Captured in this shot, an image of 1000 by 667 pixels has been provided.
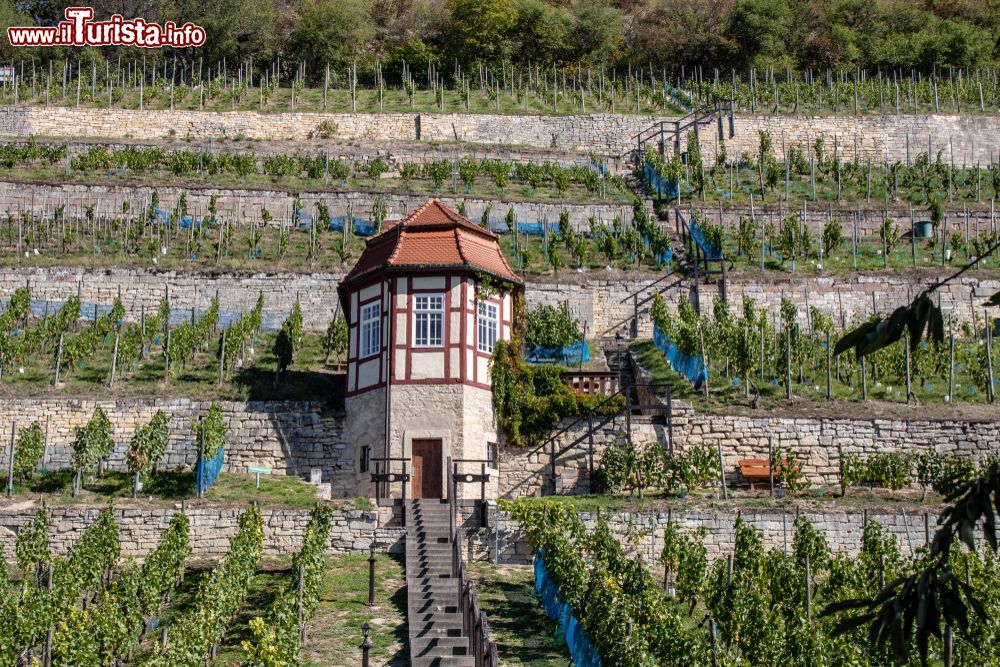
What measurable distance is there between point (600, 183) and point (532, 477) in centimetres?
2127

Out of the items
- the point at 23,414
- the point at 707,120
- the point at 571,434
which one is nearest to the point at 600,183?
the point at 707,120

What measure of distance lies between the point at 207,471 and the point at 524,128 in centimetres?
3126

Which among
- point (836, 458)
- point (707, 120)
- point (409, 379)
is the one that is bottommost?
point (836, 458)

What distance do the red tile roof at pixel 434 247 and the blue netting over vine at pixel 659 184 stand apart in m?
17.1

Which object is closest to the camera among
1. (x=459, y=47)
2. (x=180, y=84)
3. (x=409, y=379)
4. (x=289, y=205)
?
(x=409, y=379)

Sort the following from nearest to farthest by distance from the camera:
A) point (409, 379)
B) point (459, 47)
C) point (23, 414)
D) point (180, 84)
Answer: point (409, 379), point (23, 414), point (180, 84), point (459, 47)

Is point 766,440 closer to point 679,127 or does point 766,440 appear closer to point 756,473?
point 756,473

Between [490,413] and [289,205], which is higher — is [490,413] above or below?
below

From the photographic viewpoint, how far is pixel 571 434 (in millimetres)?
29719

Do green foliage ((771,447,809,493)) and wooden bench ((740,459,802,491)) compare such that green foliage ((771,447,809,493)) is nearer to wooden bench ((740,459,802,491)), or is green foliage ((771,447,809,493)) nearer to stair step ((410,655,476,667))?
wooden bench ((740,459,802,491))

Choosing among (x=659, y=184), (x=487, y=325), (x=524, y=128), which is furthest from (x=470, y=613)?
(x=524, y=128)

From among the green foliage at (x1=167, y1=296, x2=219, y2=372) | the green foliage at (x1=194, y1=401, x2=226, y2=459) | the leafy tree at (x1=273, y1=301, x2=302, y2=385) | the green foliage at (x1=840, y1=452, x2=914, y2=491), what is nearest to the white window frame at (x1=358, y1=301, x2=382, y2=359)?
the leafy tree at (x1=273, y1=301, x2=302, y2=385)

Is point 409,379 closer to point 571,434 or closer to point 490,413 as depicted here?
point 490,413

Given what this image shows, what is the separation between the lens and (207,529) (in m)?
24.5
